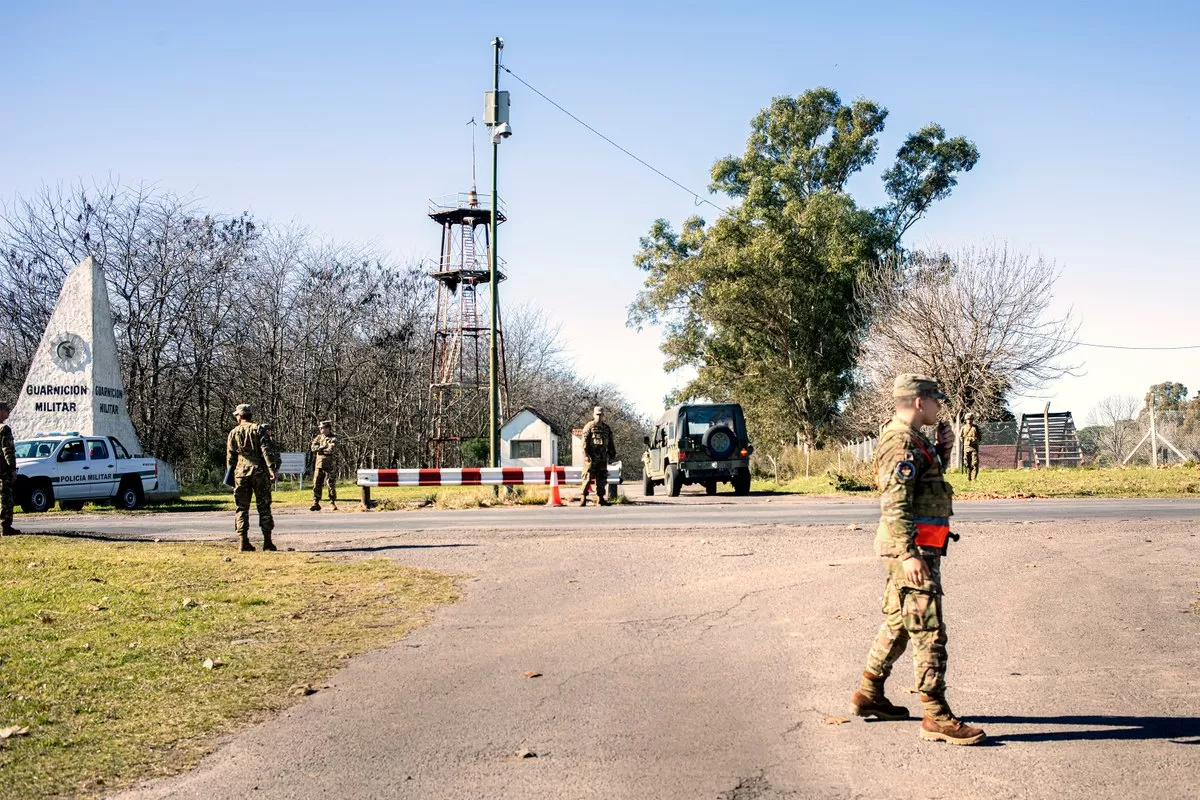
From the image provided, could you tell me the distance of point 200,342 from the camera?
45.5m

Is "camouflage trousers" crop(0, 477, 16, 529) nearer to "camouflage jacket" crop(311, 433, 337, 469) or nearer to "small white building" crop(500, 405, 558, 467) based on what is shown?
"camouflage jacket" crop(311, 433, 337, 469)

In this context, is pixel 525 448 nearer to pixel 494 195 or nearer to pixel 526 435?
pixel 526 435

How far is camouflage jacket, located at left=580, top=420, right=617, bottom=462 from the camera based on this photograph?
70.5ft

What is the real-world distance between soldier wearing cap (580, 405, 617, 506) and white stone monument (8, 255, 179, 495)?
38.7 ft

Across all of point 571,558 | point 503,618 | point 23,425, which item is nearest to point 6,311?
point 23,425

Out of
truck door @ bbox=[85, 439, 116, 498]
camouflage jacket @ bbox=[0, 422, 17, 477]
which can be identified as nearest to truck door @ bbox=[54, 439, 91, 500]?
truck door @ bbox=[85, 439, 116, 498]

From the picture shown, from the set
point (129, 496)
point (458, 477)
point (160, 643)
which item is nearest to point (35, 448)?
point (129, 496)

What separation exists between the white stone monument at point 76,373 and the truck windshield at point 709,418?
1338 cm

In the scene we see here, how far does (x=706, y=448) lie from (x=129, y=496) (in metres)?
13.7

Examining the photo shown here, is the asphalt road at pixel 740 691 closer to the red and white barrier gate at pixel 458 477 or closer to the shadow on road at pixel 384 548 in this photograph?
the shadow on road at pixel 384 548

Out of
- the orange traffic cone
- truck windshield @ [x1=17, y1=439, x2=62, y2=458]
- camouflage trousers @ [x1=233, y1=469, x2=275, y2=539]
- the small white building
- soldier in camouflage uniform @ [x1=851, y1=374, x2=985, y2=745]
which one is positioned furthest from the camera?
the small white building

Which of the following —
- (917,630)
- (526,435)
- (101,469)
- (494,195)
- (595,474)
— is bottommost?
(917,630)

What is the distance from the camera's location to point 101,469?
24.4 m

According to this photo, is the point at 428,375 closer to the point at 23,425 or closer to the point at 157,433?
the point at 157,433
